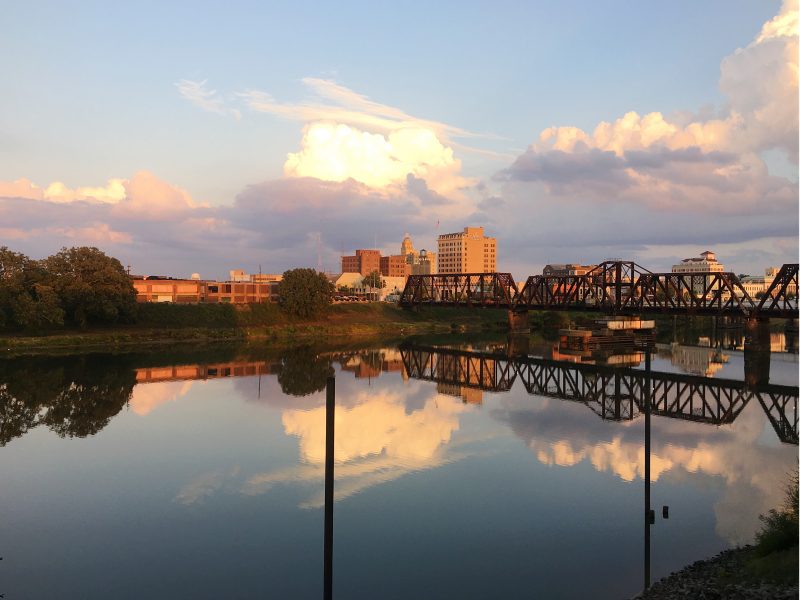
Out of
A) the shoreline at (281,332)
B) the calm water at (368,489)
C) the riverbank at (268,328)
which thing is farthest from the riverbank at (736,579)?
the riverbank at (268,328)

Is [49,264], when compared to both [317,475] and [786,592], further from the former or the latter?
[786,592]

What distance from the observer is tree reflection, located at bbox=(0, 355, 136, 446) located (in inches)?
1510

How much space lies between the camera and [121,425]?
127ft

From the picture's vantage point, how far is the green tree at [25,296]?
73.2m

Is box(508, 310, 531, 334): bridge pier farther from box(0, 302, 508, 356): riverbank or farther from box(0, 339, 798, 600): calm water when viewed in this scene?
box(0, 339, 798, 600): calm water

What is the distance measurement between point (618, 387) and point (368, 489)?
32.1 meters

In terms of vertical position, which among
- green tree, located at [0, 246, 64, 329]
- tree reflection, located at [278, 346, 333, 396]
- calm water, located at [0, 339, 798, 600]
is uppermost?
green tree, located at [0, 246, 64, 329]

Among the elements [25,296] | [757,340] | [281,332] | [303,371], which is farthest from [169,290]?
[757,340]

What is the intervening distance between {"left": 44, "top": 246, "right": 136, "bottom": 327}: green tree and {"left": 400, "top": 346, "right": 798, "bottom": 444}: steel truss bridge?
130ft

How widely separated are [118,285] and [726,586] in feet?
271

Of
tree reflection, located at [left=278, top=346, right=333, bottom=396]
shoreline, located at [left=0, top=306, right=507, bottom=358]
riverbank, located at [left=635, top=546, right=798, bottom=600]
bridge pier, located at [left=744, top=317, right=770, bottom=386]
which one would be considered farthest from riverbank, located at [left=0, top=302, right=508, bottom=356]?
riverbank, located at [left=635, top=546, right=798, bottom=600]

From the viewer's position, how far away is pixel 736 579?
1525cm

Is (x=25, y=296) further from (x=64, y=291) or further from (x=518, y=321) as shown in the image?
(x=518, y=321)

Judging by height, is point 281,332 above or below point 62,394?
above
